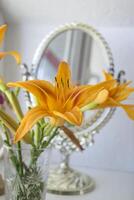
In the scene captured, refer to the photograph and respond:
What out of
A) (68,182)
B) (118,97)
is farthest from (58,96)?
(68,182)

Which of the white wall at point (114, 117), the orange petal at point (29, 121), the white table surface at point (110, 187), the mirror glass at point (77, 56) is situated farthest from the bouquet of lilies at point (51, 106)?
the white wall at point (114, 117)

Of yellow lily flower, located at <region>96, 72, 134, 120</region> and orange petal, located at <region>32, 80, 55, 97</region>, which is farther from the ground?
orange petal, located at <region>32, 80, 55, 97</region>

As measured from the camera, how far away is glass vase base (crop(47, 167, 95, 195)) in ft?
2.82

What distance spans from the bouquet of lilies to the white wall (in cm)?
46

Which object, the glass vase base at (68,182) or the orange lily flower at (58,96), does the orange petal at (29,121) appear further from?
the glass vase base at (68,182)

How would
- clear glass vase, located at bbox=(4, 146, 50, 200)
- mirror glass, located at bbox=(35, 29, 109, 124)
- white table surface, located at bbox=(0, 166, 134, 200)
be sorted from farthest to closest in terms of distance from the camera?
mirror glass, located at bbox=(35, 29, 109, 124), white table surface, located at bbox=(0, 166, 134, 200), clear glass vase, located at bbox=(4, 146, 50, 200)

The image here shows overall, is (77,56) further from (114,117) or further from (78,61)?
(114,117)

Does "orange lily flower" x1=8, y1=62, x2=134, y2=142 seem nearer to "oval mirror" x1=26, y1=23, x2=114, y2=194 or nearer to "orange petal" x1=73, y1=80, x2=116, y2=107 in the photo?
"orange petal" x1=73, y1=80, x2=116, y2=107

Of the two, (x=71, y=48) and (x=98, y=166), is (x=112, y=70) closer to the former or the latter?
(x=71, y=48)

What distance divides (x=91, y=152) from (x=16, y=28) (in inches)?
17.7

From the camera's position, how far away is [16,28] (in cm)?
111

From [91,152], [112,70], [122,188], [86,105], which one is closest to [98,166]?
[91,152]

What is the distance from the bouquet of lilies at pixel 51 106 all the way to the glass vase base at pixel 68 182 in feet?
0.87

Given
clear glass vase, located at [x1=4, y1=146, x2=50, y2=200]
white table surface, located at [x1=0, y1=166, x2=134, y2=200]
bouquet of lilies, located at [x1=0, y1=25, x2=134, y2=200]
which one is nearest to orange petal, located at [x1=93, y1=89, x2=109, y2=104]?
bouquet of lilies, located at [x1=0, y1=25, x2=134, y2=200]
